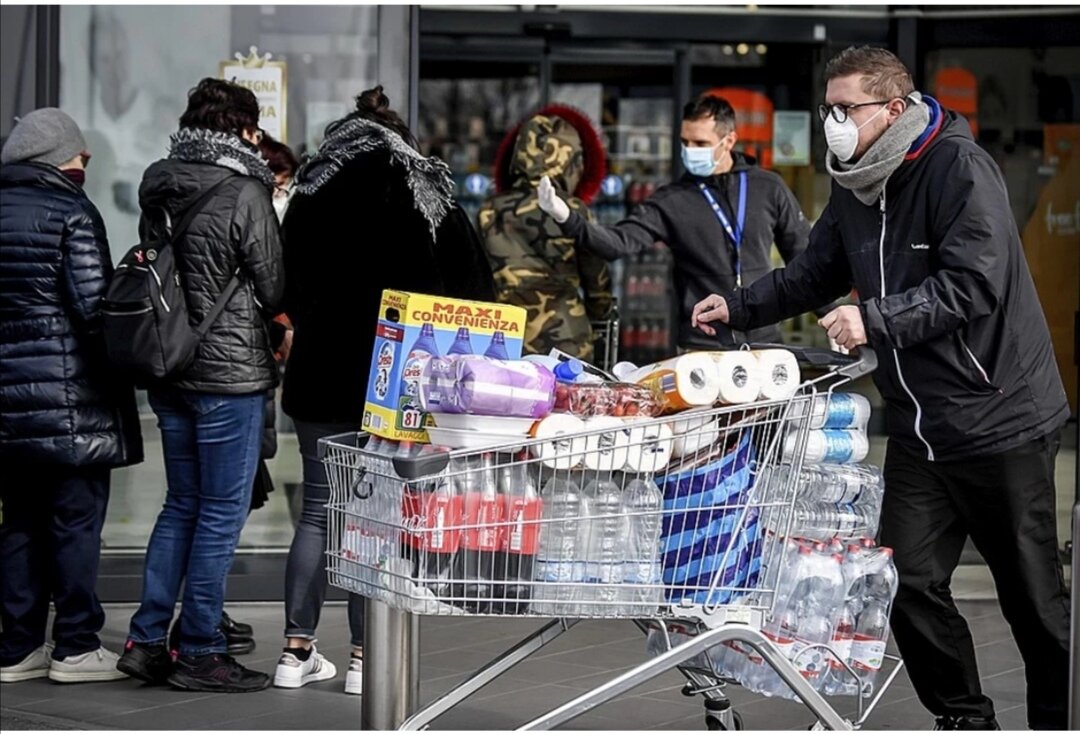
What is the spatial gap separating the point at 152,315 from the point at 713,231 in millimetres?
2304

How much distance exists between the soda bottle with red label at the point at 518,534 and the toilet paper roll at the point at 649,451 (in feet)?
0.76

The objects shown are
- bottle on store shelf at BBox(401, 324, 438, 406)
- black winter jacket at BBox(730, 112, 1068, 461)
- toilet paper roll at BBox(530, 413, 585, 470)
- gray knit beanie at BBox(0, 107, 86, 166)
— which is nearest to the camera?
toilet paper roll at BBox(530, 413, 585, 470)

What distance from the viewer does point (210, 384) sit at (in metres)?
5.86

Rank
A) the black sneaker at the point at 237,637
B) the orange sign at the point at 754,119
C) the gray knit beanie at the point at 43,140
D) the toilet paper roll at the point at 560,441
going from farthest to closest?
the orange sign at the point at 754,119
the black sneaker at the point at 237,637
the gray knit beanie at the point at 43,140
the toilet paper roll at the point at 560,441

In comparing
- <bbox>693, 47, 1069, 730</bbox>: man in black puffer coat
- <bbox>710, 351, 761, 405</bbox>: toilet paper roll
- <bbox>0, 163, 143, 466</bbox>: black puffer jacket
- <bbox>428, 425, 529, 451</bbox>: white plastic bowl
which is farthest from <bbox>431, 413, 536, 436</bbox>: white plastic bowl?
<bbox>0, 163, 143, 466</bbox>: black puffer jacket

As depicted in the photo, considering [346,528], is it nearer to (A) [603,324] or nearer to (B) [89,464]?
(B) [89,464]

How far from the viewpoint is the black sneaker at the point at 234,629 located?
22.0ft

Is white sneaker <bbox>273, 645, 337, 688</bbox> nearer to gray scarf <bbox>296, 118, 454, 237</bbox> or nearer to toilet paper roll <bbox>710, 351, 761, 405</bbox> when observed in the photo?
gray scarf <bbox>296, 118, 454, 237</bbox>

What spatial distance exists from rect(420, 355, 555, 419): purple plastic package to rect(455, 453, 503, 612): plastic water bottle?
12 cm

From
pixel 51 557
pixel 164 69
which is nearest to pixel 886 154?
pixel 51 557

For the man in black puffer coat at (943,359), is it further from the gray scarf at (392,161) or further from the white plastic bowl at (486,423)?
the gray scarf at (392,161)

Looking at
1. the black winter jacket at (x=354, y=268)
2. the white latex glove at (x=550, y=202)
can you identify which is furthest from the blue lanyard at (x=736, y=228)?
the black winter jacket at (x=354, y=268)

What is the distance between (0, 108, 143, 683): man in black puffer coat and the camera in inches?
236

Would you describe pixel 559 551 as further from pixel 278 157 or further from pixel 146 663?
pixel 278 157
